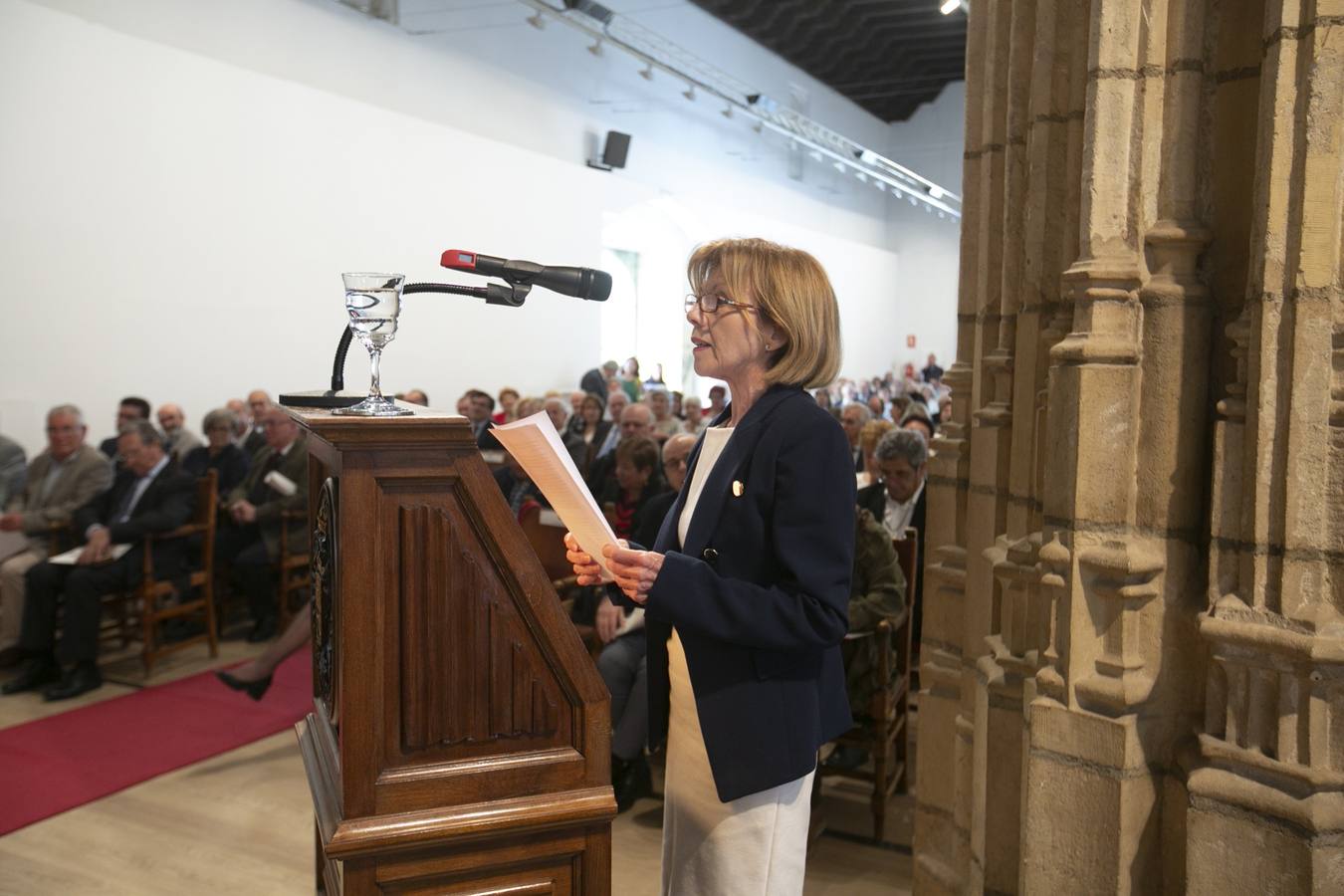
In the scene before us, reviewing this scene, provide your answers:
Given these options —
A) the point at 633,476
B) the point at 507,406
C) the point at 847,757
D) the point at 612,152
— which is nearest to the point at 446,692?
the point at 847,757

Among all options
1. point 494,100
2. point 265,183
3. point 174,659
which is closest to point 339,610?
point 174,659

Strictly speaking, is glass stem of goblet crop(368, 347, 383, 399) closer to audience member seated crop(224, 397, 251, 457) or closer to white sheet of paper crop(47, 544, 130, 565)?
white sheet of paper crop(47, 544, 130, 565)

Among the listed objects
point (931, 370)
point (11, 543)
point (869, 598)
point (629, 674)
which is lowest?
point (629, 674)

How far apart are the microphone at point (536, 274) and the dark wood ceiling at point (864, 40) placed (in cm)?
1299

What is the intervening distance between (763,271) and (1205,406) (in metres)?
0.83

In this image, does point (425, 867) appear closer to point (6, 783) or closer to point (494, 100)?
point (6, 783)

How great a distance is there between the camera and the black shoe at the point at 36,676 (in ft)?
15.4

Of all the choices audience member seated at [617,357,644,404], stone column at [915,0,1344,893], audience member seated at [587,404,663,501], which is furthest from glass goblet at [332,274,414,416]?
audience member seated at [617,357,644,404]

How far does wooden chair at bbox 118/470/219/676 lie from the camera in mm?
4855

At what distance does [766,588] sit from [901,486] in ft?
10.1

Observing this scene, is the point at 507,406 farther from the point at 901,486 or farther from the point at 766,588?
the point at 766,588

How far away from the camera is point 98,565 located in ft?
15.8

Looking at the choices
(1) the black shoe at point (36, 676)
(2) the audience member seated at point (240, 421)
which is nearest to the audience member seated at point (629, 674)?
Answer: (1) the black shoe at point (36, 676)

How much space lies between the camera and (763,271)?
5.04 ft
